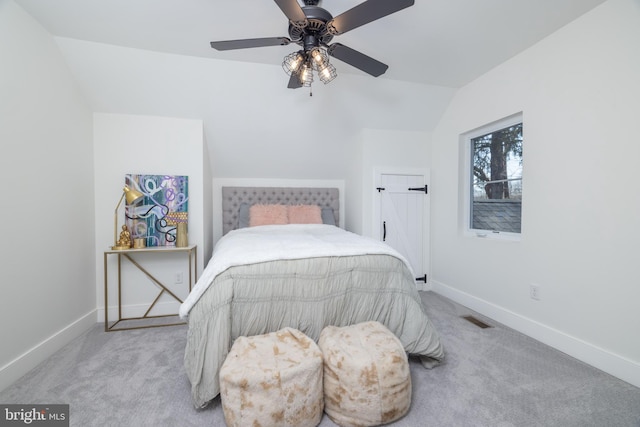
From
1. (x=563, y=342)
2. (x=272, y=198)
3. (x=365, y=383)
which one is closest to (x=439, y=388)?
(x=365, y=383)

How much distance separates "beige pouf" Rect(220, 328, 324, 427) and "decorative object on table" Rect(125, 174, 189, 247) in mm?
1825

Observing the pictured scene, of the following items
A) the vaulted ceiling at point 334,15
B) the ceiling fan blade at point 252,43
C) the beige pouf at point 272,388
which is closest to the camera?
the beige pouf at point 272,388

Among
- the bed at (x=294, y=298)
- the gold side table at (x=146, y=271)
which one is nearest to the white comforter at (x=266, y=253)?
the bed at (x=294, y=298)

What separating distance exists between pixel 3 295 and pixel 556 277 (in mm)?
4012

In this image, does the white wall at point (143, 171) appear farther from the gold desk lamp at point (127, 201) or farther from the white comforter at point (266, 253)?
the white comforter at point (266, 253)

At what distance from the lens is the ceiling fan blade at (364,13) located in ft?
4.42

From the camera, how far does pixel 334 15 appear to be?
1.99m

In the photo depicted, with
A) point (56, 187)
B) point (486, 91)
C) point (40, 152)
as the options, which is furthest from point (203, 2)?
point (486, 91)

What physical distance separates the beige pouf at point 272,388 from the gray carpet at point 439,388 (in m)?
0.20

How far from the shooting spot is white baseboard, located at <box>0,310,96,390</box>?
171cm

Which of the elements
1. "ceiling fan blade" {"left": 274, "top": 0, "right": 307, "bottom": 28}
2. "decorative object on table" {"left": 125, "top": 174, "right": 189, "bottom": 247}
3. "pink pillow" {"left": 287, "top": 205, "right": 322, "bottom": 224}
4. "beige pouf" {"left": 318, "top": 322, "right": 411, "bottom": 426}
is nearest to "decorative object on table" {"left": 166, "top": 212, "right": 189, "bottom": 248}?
"decorative object on table" {"left": 125, "top": 174, "right": 189, "bottom": 247}

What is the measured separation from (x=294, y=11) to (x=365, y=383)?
197cm

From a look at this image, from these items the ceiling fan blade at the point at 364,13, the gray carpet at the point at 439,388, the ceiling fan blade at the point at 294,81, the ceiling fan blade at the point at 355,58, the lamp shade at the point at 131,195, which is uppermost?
the ceiling fan blade at the point at 364,13

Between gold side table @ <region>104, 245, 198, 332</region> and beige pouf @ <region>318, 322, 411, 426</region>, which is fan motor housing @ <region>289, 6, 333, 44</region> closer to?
beige pouf @ <region>318, 322, 411, 426</region>
